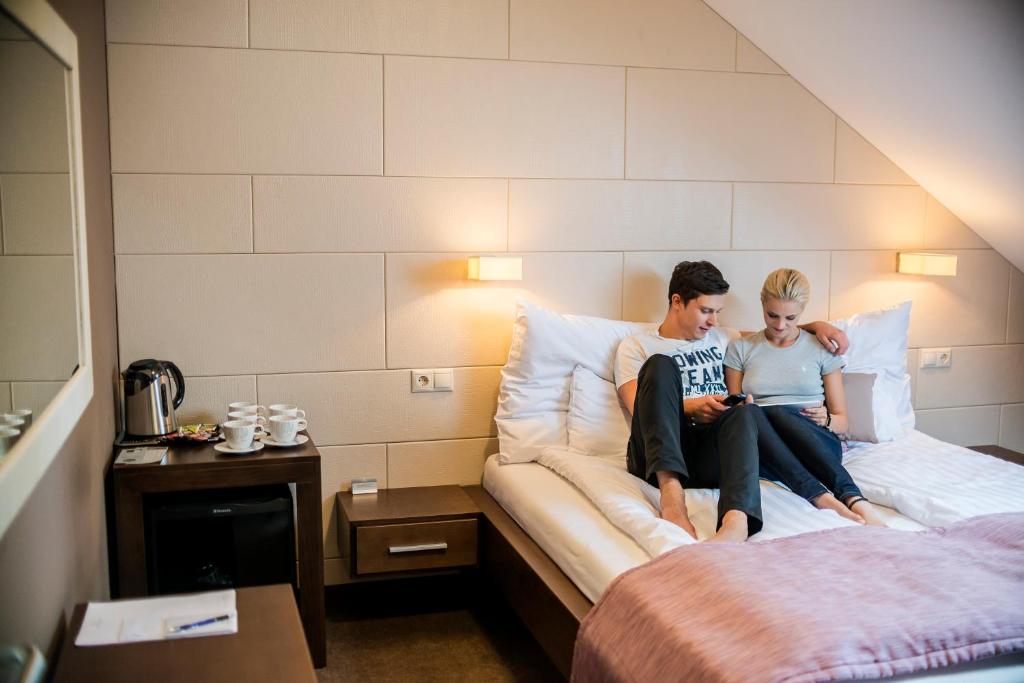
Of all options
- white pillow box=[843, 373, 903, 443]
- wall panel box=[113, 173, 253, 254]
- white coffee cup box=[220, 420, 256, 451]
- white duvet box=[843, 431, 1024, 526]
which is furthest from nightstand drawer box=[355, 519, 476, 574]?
white pillow box=[843, 373, 903, 443]

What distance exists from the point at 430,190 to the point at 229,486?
128 centimetres

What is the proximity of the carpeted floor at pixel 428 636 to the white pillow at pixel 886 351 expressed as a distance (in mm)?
1650

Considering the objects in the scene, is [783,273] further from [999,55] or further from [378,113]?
[378,113]

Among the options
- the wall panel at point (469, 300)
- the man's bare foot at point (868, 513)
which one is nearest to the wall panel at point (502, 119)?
the wall panel at point (469, 300)

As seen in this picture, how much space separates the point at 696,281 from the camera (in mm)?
3438

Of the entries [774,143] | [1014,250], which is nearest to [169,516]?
[774,143]

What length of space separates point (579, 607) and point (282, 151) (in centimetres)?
188

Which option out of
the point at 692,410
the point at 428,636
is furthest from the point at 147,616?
the point at 692,410

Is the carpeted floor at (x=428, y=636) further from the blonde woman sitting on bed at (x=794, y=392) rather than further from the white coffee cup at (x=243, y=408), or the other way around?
the blonde woman sitting on bed at (x=794, y=392)

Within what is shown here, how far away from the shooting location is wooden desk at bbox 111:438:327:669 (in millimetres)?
2801

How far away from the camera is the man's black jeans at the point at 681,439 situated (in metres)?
2.82

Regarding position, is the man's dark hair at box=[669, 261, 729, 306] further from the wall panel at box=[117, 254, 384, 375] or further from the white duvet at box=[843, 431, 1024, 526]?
the wall panel at box=[117, 254, 384, 375]

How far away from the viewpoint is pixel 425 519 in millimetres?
3219

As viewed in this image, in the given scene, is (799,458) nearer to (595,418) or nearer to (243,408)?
(595,418)
